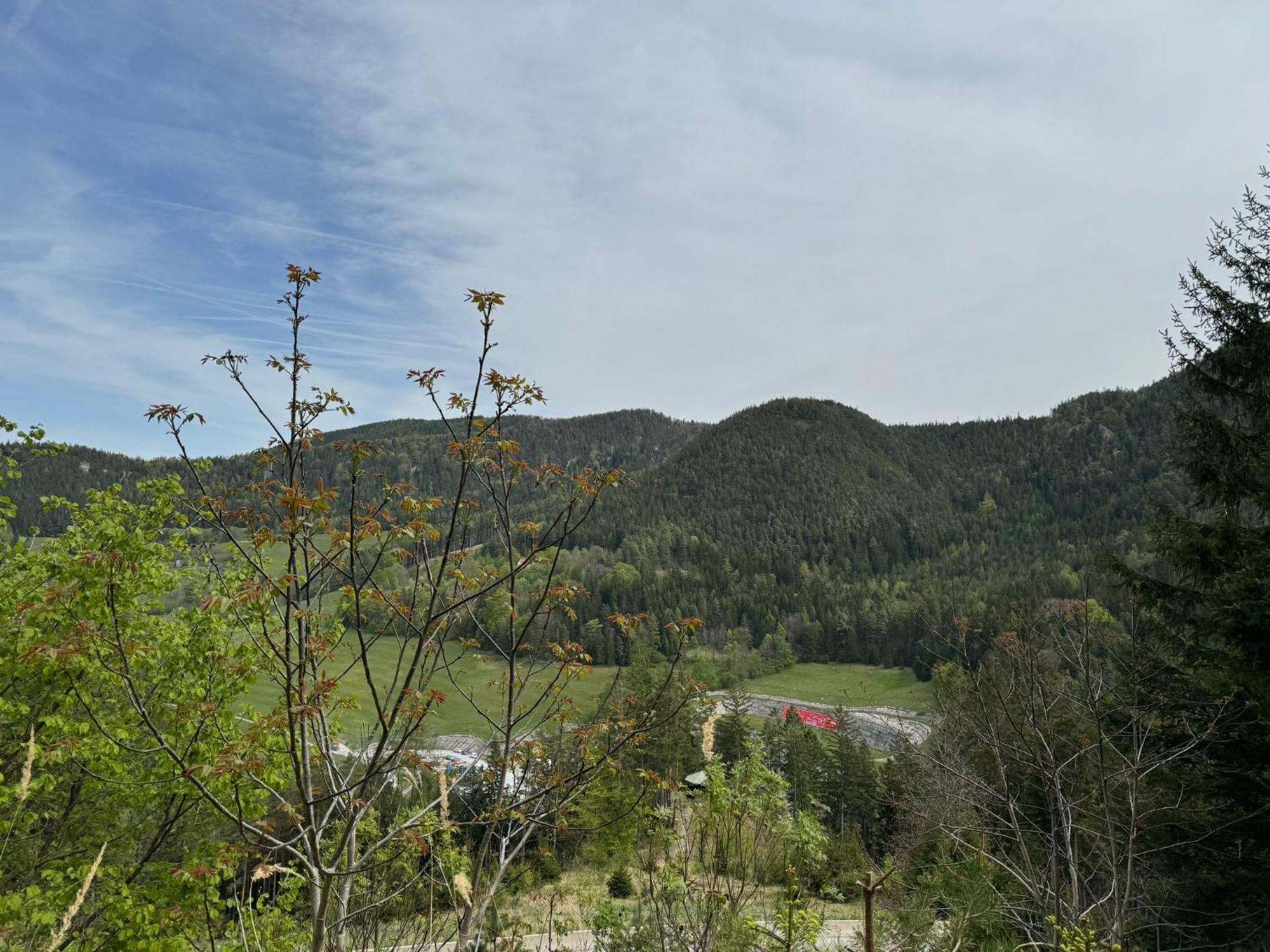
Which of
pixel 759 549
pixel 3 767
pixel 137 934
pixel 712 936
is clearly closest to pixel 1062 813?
pixel 712 936

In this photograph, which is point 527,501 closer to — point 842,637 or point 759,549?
point 842,637

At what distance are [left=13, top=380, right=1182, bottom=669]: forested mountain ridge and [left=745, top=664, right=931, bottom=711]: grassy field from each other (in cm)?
369

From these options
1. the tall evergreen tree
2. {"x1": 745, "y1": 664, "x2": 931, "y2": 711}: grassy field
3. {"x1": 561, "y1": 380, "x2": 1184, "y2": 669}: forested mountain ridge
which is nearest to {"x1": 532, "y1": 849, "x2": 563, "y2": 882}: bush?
the tall evergreen tree

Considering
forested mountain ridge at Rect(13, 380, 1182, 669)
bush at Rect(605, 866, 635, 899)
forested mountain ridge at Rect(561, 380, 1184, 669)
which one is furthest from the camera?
forested mountain ridge at Rect(561, 380, 1184, 669)

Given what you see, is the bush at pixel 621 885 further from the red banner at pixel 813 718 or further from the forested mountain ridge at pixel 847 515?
the forested mountain ridge at pixel 847 515

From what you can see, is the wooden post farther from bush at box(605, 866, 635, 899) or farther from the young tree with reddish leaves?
bush at box(605, 866, 635, 899)

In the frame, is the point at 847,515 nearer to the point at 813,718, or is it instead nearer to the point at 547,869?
the point at 813,718

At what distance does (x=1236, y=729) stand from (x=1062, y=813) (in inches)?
132

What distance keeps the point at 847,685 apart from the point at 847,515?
265 ft

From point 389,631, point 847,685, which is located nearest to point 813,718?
point 847,685

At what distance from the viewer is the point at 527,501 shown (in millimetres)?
3561

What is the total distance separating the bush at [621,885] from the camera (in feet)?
55.3

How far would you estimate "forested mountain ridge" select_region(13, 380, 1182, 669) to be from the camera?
294 ft

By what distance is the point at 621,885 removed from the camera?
675 inches
